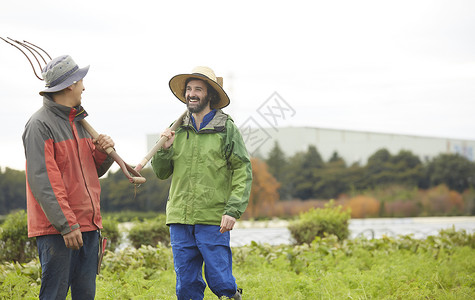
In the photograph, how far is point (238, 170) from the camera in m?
4.70

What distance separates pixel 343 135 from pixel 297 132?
320 cm

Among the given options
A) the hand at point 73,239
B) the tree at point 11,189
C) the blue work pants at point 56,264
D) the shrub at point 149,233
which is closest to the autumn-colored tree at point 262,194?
the tree at point 11,189

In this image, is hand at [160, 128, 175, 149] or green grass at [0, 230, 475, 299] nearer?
hand at [160, 128, 175, 149]

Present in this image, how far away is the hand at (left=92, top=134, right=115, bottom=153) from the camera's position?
13.0 feet

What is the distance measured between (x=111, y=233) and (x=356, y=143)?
2430cm

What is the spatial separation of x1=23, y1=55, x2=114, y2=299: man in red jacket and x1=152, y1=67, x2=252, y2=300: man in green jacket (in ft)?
2.55

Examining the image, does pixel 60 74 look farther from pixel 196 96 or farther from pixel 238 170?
pixel 238 170

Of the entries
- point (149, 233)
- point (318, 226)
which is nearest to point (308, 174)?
point (318, 226)

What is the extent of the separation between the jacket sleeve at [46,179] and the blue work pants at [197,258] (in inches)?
44.6

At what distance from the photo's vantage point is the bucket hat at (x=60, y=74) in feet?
12.6

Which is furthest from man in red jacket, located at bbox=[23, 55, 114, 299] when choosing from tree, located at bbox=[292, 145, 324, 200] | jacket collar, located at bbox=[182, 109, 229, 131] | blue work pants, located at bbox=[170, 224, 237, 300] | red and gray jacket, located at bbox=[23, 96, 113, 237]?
tree, located at bbox=[292, 145, 324, 200]

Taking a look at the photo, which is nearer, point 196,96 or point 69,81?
point 69,81

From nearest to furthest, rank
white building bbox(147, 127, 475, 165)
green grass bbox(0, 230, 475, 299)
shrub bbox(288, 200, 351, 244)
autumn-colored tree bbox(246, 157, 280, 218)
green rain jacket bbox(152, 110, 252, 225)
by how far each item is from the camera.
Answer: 1. green rain jacket bbox(152, 110, 252, 225)
2. green grass bbox(0, 230, 475, 299)
3. shrub bbox(288, 200, 351, 244)
4. autumn-colored tree bbox(246, 157, 280, 218)
5. white building bbox(147, 127, 475, 165)

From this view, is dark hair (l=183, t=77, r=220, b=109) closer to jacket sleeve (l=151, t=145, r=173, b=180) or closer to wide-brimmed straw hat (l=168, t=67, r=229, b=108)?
wide-brimmed straw hat (l=168, t=67, r=229, b=108)
